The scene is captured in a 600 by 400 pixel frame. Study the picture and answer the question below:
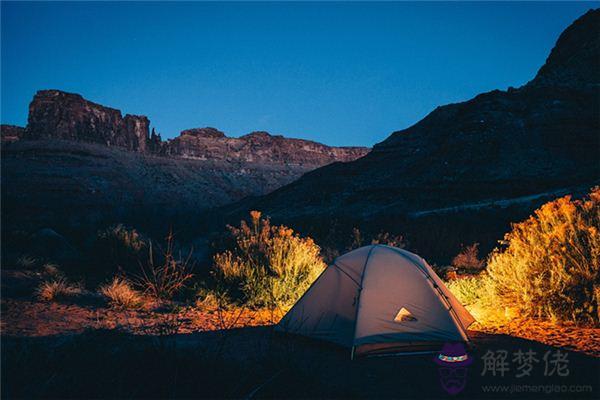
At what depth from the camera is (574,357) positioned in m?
4.45

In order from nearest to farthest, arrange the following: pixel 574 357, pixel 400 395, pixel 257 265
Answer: pixel 400 395 < pixel 574 357 < pixel 257 265

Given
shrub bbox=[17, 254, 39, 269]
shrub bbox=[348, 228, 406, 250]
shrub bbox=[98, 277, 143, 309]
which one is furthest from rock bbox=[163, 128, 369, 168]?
shrub bbox=[98, 277, 143, 309]

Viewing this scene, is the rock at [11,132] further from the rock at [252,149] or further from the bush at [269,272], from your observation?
the bush at [269,272]

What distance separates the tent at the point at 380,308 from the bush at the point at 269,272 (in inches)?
82.7

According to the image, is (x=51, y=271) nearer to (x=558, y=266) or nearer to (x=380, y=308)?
(x=380, y=308)

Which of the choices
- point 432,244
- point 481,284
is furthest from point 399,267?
point 432,244

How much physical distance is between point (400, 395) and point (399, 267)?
2.19 metres

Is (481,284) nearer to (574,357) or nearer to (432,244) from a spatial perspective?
(574,357)

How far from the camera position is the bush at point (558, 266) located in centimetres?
554

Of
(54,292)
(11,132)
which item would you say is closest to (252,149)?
(11,132)

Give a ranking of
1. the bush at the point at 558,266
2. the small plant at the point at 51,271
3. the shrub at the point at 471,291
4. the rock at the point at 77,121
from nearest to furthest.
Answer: the bush at the point at 558,266 < the shrub at the point at 471,291 < the small plant at the point at 51,271 < the rock at the point at 77,121

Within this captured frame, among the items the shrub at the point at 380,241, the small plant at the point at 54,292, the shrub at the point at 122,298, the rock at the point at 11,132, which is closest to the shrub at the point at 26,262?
the small plant at the point at 54,292

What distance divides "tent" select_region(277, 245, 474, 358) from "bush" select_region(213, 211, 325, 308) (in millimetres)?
2100

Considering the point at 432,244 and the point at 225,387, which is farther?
the point at 432,244
